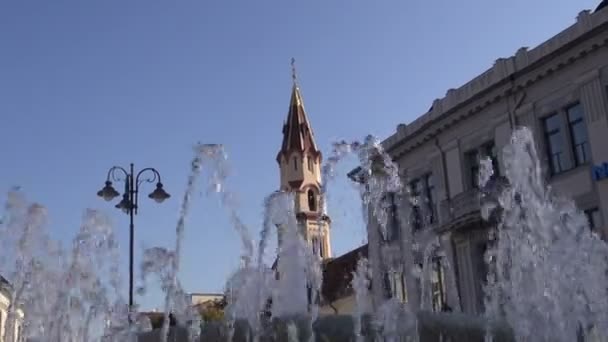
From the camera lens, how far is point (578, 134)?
22.1 m

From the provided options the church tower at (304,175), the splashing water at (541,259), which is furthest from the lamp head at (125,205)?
the church tower at (304,175)

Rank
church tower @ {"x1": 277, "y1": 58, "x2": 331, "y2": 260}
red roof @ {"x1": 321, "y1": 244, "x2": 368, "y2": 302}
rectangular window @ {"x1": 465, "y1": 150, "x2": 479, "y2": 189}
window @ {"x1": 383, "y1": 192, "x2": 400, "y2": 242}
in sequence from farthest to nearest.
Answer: church tower @ {"x1": 277, "y1": 58, "x2": 331, "y2": 260}
red roof @ {"x1": 321, "y1": 244, "x2": 368, "y2": 302}
window @ {"x1": 383, "y1": 192, "x2": 400, "y2": 242}
rectangular window @ {"x1": 465, "y1": 150, "x2": 479, "y2": 189}

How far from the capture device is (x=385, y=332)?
41.3ft

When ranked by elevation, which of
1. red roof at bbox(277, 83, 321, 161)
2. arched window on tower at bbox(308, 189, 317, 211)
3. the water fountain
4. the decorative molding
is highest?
red roof at bbox(277, 83, 321, 161)

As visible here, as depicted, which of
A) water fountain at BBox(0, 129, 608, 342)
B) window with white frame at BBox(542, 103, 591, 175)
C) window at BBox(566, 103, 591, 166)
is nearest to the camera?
water fountain at BBox(0, 129, 608, 342)

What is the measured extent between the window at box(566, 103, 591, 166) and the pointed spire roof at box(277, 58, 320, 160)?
156ft

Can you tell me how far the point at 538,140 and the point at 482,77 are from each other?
326 centimetres

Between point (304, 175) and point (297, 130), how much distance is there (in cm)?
445

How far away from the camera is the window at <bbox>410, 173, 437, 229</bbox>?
2773 cm

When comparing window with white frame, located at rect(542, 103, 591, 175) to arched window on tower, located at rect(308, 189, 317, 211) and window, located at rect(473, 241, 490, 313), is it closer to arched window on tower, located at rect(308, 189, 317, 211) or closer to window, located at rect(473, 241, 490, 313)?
window, located at rect(473, 241, 490, 313)

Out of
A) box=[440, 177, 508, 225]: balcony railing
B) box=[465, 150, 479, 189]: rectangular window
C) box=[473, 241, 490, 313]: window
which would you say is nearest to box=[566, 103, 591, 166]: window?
box=[440, 177, 508, 225]: balcony railing

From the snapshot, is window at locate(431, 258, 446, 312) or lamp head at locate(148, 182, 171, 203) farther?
window at locate(431, 258, 446, 312)

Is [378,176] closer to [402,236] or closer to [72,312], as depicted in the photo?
[402,236]

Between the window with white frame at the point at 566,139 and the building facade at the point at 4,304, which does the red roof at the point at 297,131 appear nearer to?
the building facade at the point at 4,304
